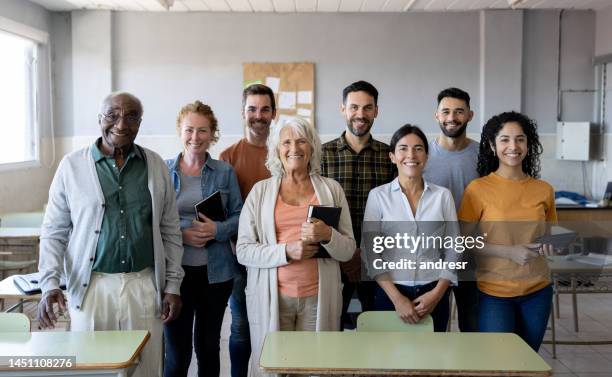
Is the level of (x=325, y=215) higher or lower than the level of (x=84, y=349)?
higher

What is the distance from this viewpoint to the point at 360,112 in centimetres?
296

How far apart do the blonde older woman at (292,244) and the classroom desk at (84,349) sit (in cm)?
54

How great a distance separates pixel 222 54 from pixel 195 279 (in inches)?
200

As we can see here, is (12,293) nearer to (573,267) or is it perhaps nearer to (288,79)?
(573,267)

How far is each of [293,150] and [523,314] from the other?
4.24 feet

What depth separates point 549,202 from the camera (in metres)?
2.60

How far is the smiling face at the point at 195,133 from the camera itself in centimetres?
279

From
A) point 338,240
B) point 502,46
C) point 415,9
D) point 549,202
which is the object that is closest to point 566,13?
point 502,46

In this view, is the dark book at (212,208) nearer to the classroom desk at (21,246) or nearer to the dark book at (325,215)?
the dark book at (325,215)

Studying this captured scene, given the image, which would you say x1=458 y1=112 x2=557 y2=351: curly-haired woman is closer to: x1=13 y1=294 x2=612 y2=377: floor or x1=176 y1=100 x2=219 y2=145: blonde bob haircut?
x1=176 y1=100 x2=219 y2=145: blonde bob haircut

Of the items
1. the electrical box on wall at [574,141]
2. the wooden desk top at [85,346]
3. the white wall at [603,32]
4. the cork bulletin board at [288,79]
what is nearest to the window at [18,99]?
the cork bulletin board at [288,79]

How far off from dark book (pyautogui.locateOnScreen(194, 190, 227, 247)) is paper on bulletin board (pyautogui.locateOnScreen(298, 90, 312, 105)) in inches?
187

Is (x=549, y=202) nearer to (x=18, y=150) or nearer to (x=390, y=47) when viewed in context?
(x=390, y=47)

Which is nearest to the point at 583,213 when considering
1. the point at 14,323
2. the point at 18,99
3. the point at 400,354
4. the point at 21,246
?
the point at 400,354
